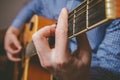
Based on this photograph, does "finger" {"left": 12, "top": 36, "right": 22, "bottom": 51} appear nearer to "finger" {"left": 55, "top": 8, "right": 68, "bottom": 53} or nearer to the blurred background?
the blurred background

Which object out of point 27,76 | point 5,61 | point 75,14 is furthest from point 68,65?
point 5,61

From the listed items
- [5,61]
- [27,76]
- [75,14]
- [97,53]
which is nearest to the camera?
[75,14]

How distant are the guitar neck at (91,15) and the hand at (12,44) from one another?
50 cm

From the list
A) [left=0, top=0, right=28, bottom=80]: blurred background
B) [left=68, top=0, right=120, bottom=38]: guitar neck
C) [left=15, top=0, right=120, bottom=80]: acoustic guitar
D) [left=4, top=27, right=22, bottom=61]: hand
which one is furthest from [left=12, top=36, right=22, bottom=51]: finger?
[left=68, top=0, right=120, bottom=38]: guitar neck

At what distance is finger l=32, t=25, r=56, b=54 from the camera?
0.62m

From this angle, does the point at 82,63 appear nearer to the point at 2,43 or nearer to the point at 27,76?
the point at 27,76

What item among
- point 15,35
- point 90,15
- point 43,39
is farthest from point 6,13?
point 90,15

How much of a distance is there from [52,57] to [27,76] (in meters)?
0.27

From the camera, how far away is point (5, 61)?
111 cm

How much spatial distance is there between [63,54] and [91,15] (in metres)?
0.14

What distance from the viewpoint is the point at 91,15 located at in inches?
18.4

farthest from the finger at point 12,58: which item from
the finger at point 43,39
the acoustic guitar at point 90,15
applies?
the finger at point 43,39

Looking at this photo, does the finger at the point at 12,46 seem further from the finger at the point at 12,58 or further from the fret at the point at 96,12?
the fret at the point at 96,12

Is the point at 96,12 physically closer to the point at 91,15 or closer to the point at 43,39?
the point at 91,15
